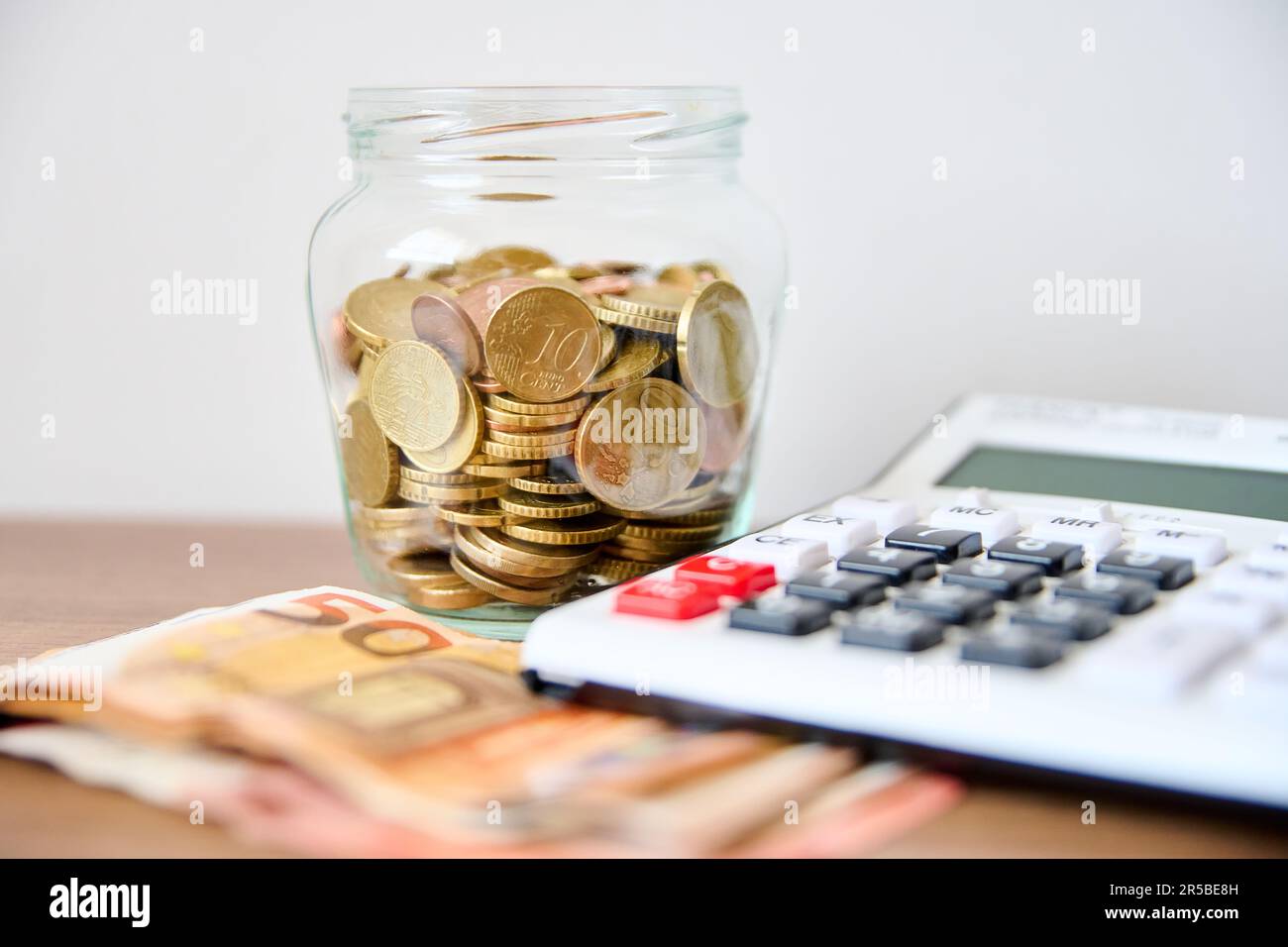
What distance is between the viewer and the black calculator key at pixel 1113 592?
549 millimetres

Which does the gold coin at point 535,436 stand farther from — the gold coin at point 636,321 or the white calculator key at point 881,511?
the white calculator key at point 881,511

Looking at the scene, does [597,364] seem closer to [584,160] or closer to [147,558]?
[584,160]

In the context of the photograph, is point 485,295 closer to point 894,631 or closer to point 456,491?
point 456,491

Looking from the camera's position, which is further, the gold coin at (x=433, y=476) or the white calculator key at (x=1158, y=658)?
the gold coin at (x=433, y=476)

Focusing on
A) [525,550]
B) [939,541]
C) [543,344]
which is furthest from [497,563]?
[939,541]

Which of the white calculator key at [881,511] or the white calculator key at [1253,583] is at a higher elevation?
the white calculator key at [881,511]

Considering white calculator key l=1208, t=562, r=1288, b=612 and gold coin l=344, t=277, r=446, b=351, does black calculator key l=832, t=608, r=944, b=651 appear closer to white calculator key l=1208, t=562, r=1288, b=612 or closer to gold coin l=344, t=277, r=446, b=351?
white calculator key l=1208, t=562, r=1288, b=612

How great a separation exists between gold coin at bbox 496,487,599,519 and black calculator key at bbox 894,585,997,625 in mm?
198

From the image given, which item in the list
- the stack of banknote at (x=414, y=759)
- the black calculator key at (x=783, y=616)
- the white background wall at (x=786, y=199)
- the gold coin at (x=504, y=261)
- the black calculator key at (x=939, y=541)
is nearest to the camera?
the stack of banknote at (x=414, y=759)

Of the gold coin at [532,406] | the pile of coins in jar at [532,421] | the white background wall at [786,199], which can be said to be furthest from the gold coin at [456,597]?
the white background wall at [786,199]

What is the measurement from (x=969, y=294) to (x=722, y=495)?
380mm

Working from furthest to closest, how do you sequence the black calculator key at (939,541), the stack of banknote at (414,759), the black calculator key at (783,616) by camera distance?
the black calculator key at (939,541) → the black calculator key at (783,616) → the stack of banknote at (414,759)

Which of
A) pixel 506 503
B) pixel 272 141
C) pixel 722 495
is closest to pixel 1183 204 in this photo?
pixel 722 495

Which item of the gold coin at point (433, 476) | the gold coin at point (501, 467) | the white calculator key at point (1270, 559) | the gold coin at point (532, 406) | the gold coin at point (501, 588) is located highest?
the gold coin at point (532, 406)
